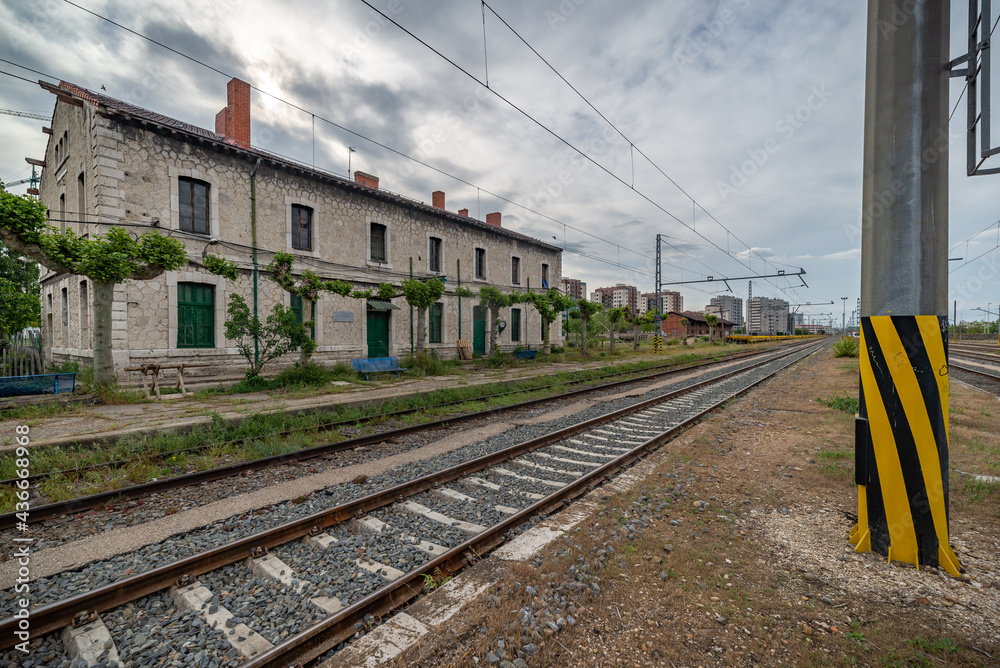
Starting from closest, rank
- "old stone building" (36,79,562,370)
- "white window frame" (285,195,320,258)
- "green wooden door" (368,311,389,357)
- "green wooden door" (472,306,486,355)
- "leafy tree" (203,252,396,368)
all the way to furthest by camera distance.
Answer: "leafy tree" (203,252,396,368) < "old stone building" (36,79,562,370) < "white window frame" (285,195,320,258) < "green wooden door" (368,311,389,357) < "green wooden door" (472,306,486,355)

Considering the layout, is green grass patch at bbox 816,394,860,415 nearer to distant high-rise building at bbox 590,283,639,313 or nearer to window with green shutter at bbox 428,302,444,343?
window with green shutter at bbox 428,302,444,343

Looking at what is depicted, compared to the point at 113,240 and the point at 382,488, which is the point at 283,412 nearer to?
the point at 382,488

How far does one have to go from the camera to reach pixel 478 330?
85.4 ft

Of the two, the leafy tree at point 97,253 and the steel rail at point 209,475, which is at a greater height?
the leafy tree at point 97,253

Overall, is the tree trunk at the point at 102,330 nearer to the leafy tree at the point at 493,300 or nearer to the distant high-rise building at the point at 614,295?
the leafy tree at the point at 493,300

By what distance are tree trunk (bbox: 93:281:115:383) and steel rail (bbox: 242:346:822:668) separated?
39.9ft

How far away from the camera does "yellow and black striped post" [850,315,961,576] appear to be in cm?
331

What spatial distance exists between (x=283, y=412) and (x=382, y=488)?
17.0 ft

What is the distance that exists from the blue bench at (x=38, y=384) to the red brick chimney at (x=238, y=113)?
1015 cm

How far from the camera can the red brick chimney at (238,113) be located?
1633 cm

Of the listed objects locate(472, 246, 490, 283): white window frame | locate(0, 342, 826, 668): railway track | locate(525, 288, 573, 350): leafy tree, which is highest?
locate(472, 246, 490, 283): white window frame

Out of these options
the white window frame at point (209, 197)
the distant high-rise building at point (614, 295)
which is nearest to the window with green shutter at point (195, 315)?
the white window frame at point (209, 197)

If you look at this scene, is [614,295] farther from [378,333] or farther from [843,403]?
[843,403]

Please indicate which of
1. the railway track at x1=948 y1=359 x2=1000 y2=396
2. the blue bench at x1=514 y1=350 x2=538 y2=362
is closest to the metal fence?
the blue bench at x1=514 y1=350 x2=538 y2=362
